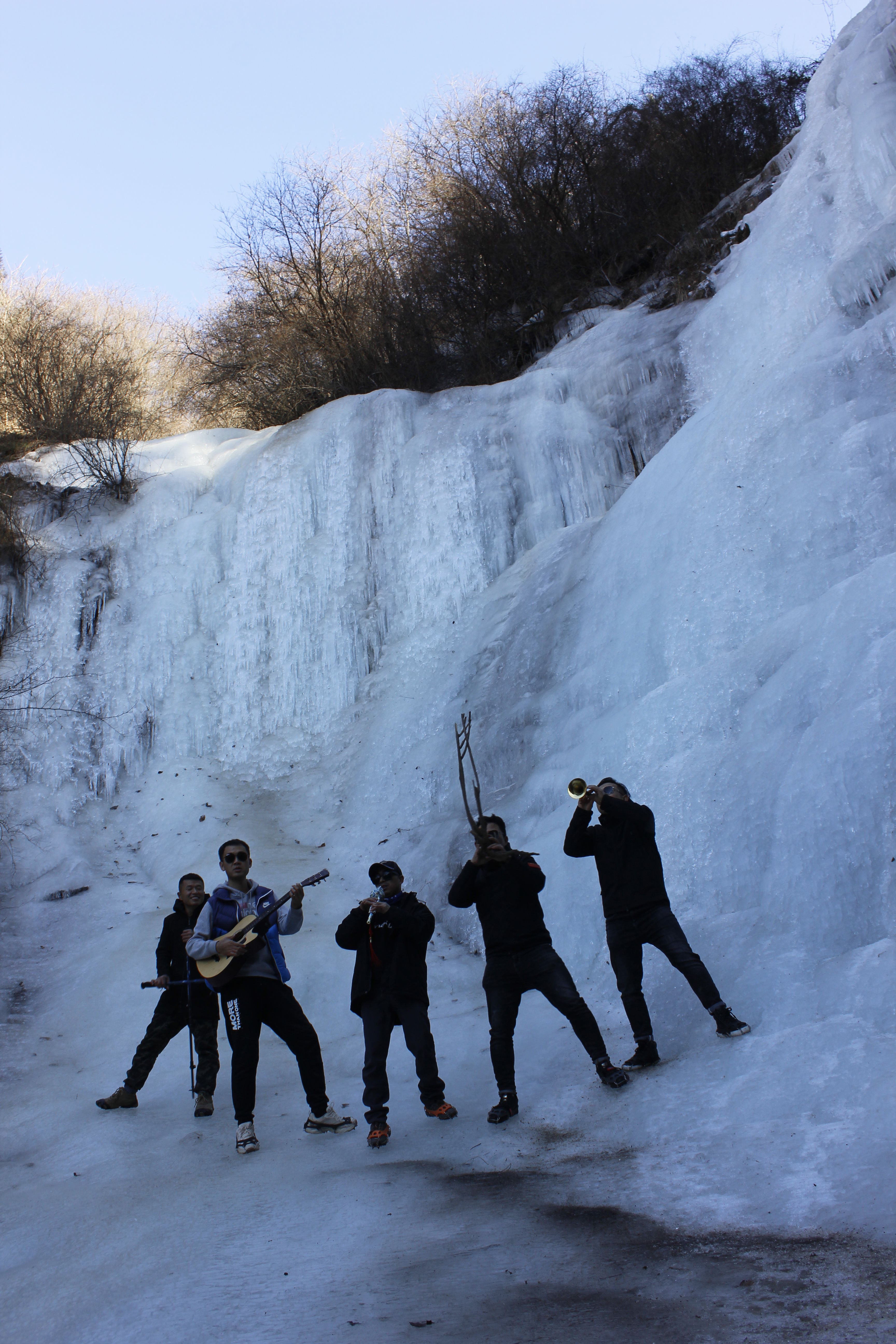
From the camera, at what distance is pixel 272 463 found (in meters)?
13.0

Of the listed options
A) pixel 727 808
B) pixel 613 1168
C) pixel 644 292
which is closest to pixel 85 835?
pixel 727 808

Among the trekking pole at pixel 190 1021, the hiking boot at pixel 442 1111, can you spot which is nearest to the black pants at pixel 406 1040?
the hiking boot at pixel 442 1111

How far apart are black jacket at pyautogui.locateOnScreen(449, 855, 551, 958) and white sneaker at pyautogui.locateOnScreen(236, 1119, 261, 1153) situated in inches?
53.5

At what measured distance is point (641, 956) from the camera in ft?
15.0

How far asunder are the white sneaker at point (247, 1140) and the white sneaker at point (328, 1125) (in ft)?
0.87

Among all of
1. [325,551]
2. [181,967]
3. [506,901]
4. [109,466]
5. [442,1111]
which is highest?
[109,466]

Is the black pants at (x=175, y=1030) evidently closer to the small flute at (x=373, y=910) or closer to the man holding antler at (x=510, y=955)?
the small flute at (x=373, y=910)

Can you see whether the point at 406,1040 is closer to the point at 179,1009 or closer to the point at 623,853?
the point at 623,853

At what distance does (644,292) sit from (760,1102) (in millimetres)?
13305

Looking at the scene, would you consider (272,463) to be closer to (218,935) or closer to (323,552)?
(323,552)

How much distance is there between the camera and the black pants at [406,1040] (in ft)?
13.9

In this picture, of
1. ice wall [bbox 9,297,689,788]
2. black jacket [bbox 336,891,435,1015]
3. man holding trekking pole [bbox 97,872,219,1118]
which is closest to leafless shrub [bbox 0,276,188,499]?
ice wall [bbox 9,297,689,788]

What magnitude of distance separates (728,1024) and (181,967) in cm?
310

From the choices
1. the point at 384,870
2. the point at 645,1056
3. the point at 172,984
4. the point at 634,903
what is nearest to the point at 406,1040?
the point at 384,870
